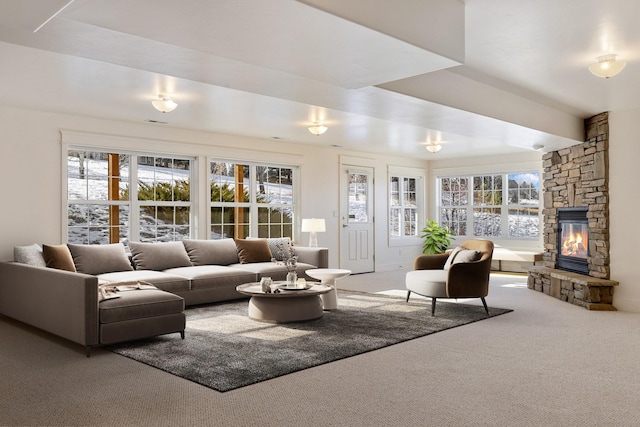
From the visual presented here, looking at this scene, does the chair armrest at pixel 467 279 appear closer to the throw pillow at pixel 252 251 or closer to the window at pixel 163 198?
the throw pillow at pixel 252 251

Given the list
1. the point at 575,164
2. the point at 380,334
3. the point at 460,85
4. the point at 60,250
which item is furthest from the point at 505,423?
the point at 575,164

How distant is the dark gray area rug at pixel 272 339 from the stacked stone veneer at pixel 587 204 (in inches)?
47.5

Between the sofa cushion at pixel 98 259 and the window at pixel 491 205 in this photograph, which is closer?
the sofa cushion at pixel 98 259

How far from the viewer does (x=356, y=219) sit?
10.2 m

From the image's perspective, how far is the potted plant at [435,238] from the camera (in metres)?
11.0

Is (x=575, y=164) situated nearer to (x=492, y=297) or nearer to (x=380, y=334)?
(x=492, y=297)

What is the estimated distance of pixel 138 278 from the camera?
225 inches

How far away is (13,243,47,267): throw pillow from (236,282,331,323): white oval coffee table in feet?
7.11

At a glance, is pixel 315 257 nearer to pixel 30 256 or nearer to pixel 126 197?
pixel 126 197

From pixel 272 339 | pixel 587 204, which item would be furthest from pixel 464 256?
pixel 272 339

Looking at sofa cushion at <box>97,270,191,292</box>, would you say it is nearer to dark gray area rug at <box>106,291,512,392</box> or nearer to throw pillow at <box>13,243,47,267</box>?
dark gray area rug at <box>106,291,512,392</box>

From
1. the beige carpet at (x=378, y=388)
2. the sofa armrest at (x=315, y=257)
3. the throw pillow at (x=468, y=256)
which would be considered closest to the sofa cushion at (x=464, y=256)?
the throw pillow at (x=468, y=256)

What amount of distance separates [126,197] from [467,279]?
4.65 m

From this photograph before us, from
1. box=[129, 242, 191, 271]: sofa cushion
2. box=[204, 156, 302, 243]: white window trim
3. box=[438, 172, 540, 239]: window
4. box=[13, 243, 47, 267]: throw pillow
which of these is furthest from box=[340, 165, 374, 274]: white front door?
box=[13, 243, 47, 267]: throw pillow
